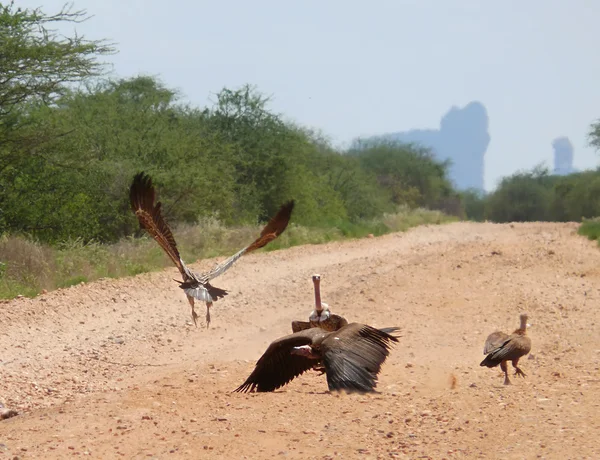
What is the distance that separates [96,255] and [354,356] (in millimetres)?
11572

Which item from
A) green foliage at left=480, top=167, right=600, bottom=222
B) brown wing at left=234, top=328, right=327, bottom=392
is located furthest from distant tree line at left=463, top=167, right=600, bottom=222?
brown wing at left=234, top=328, right=327, bottom=392

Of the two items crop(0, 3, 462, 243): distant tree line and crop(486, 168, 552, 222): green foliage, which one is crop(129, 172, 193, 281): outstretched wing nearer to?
crop(0, 3, 462, 243): distant tree line

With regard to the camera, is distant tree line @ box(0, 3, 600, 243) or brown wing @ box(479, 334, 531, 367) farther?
distant tree line @ box(0, 3, 600, 243)

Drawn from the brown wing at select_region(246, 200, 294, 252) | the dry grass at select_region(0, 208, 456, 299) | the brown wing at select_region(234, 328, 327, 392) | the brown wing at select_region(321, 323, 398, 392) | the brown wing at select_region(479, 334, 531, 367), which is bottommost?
the brown wing at select_region(479, 334, 531, 367)

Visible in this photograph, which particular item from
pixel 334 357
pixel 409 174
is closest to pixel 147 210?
pixel 334 357

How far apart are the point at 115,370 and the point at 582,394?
16.0 feet

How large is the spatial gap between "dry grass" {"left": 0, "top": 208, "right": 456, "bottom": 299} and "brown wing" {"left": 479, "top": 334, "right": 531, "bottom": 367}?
24.4ft

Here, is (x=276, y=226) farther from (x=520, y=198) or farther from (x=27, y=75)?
(x=520, y=198)

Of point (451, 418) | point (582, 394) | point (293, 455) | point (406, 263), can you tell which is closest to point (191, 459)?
point (293, 455)

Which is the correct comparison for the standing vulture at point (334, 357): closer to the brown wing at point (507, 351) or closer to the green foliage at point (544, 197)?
the brown wing at point (507, 351)

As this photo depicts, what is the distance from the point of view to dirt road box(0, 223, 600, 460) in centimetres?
659

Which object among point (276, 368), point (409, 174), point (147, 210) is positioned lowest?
point (276, 368)

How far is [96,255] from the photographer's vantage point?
672 inches

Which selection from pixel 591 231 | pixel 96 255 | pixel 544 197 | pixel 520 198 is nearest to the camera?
pixel 96 255
